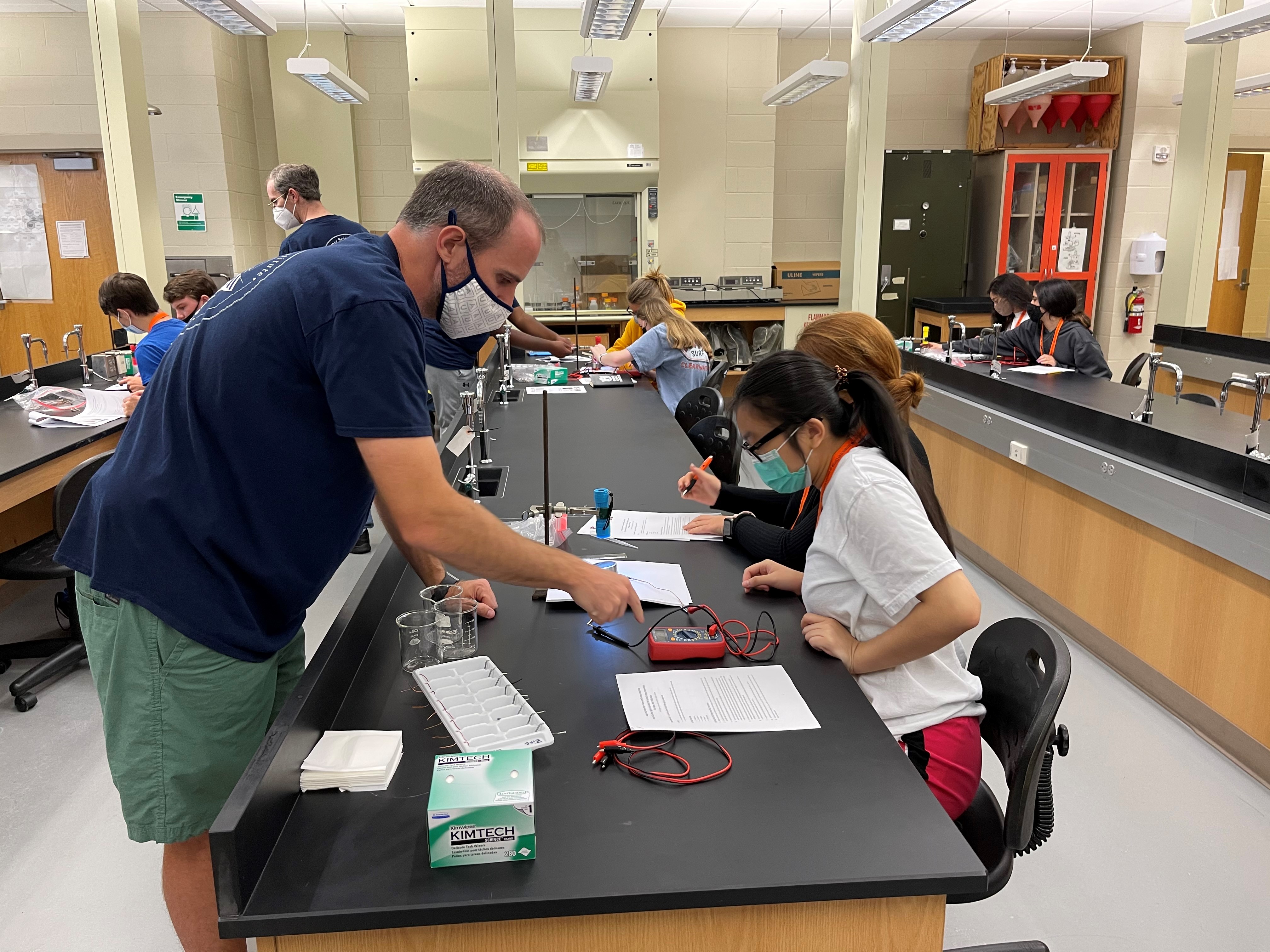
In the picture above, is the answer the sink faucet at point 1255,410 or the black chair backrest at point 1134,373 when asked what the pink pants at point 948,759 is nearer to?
the sink faucet at point 1255,410

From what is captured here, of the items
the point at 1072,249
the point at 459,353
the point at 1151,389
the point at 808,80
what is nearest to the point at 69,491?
the point at 459,353

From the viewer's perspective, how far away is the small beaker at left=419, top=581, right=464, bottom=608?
5.01ft

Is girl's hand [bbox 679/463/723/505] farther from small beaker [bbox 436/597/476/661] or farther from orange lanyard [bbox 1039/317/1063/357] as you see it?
orange lanyard [bbox 1039/317/1063/357]

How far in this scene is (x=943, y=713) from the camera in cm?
145

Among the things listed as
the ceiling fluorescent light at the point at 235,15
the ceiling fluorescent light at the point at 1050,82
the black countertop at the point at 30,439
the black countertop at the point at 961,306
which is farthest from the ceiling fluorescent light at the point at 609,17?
the black countertop at the point at 961,306

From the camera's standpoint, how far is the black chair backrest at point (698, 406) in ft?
12.9

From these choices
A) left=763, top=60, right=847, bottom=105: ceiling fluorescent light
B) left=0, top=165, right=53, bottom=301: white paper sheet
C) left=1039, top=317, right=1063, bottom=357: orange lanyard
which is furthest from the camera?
left=0, top=165, right=53, bottom=301: white paper sheet

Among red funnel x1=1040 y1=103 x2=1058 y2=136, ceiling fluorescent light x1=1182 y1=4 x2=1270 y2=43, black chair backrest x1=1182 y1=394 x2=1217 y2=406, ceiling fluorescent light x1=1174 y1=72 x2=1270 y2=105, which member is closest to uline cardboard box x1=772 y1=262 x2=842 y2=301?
red funnel x1=1040 y1=103 x2=1058 y2=136

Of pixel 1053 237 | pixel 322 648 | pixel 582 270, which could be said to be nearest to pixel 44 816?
pixel 322 648

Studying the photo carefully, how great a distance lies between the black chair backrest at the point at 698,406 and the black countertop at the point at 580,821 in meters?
2.48

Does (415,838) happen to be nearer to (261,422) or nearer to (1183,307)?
(261,422)

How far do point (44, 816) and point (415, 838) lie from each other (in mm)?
1862

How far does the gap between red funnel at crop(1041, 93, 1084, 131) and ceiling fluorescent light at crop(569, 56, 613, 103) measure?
3718 millimetres

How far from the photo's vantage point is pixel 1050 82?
5598 millimetres
